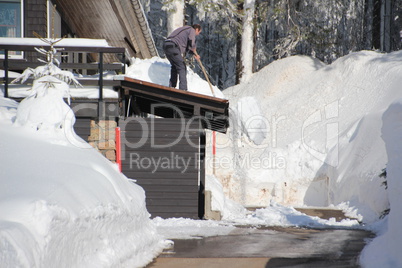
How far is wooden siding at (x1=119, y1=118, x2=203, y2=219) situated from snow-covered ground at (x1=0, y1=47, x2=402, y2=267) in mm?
702

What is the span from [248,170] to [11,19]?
32.0ft

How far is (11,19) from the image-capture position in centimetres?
1512

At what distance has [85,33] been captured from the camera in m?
19.1

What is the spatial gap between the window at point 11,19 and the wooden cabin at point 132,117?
2cm

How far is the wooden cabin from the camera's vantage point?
13141 mm

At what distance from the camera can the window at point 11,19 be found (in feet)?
49.3

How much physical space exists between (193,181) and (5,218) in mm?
9446

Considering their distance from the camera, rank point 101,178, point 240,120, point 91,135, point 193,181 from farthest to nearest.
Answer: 1. point 240,120
2. point 193,181
3. point 91,135
4. point 101,178

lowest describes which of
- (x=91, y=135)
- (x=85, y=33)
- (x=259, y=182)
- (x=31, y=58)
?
(x=259, y=182)

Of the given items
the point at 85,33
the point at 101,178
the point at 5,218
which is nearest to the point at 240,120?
the point at 85,33

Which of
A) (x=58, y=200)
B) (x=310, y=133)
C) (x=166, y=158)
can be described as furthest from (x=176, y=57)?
(x=310, y=133)

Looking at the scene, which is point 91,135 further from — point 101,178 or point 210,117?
point 101,178

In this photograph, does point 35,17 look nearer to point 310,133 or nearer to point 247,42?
point 310,133

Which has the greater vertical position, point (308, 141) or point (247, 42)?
point (247, 42)
